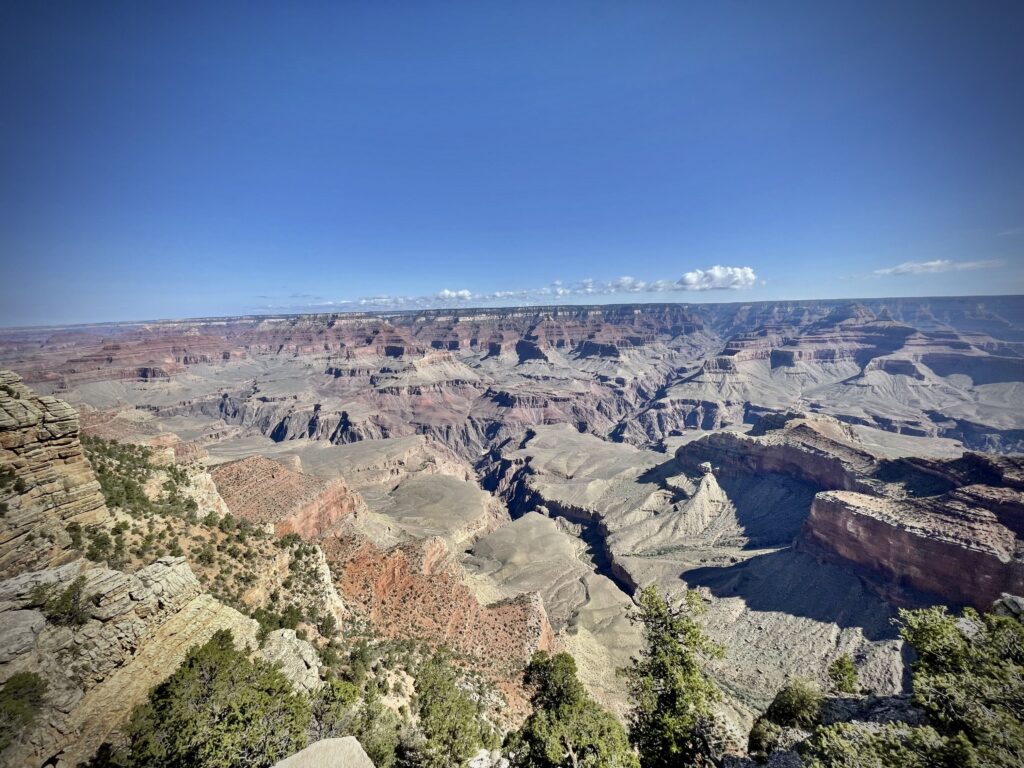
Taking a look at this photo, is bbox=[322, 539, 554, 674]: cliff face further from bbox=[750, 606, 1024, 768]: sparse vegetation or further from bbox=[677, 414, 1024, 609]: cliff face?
bbox=[677, 414, 1024, 609]: cliff face

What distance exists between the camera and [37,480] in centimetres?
1661

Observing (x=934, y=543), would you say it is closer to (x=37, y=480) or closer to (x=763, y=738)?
(x=763, y=738)

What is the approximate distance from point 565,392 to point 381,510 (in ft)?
439

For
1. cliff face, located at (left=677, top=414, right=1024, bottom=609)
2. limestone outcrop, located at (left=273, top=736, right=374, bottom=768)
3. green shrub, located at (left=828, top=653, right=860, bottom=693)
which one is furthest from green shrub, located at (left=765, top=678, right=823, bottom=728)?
cliff face, located at (left=677, top=414, right=1024, bottom=609)

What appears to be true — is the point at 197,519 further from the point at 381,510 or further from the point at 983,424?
the point at 983,424

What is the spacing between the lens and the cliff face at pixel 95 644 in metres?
11.8

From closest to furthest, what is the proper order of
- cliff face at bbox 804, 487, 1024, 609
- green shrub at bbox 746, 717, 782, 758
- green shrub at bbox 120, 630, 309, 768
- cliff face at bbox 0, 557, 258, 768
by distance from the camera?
green shrub at bbox 120, 630, 309, 768, cliff face at bbox 0, 557, 258, 768, green shrub at bbox 746, 717, 782, 758, cliff face at bbox 804, 487, 1024, 609

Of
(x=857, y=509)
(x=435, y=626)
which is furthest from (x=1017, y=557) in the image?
(x=435, y=626)

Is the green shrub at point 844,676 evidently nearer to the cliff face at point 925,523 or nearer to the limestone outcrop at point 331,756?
the limestone outcrop at point 331,756

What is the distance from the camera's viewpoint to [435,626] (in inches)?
1144

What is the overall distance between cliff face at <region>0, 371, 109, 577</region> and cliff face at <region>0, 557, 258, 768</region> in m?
1.81

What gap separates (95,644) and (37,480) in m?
7.77

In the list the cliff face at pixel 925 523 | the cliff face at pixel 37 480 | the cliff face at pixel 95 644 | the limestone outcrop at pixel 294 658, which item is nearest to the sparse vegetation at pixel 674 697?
the limestone outcrop at pixel 294 658

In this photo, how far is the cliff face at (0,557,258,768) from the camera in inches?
464
